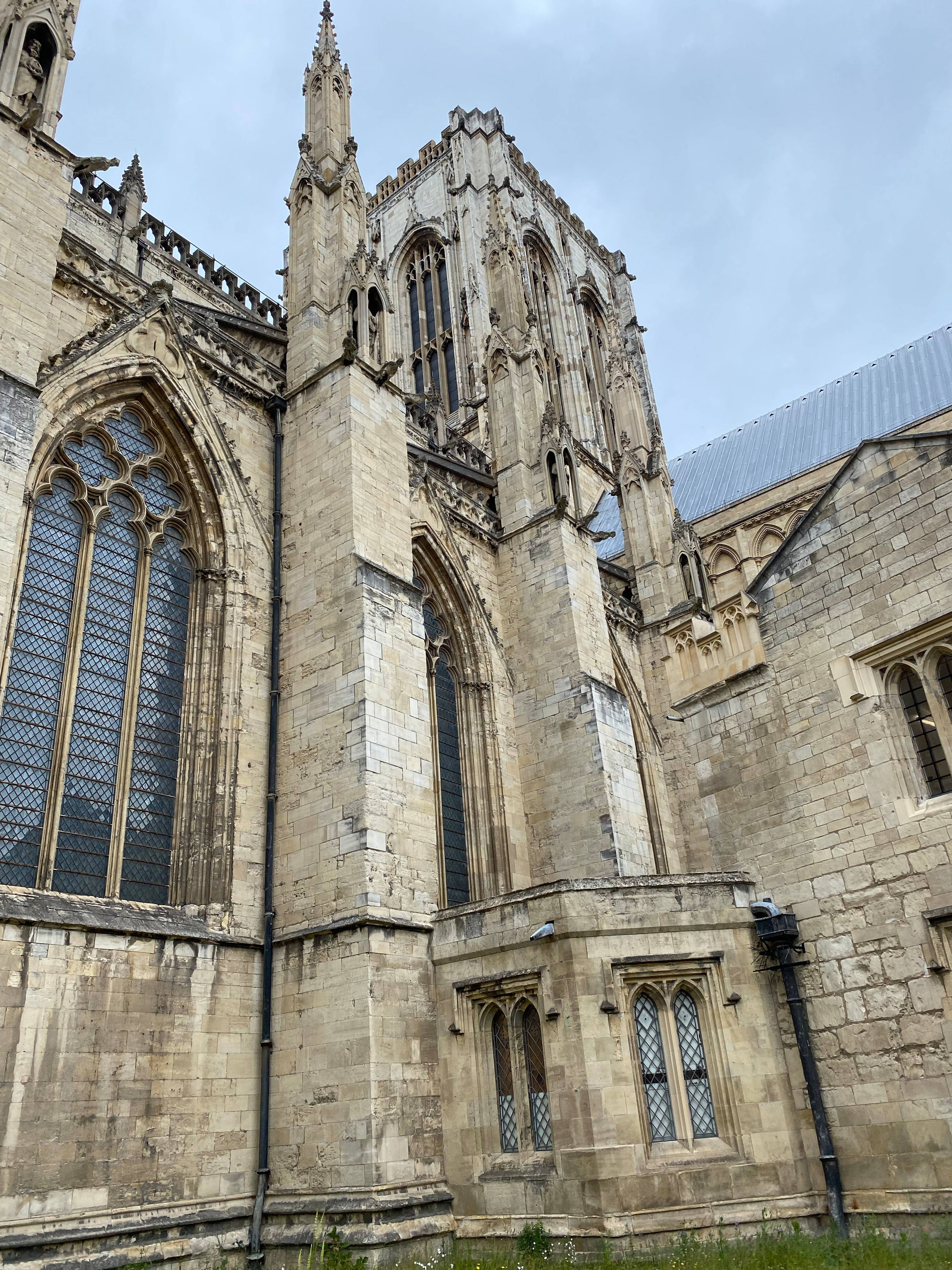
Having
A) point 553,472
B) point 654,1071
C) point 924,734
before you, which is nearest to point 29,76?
point 553,472

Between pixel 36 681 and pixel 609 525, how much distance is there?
24567 mm

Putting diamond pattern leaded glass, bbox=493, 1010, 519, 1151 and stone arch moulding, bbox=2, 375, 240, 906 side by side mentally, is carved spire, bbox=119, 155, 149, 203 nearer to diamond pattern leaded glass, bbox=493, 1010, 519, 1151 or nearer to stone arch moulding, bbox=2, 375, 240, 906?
stone arch moulding, bbox=2, 375, 240, 906

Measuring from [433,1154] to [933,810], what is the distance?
614 cm

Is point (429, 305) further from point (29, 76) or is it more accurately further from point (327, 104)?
point (29, 76)

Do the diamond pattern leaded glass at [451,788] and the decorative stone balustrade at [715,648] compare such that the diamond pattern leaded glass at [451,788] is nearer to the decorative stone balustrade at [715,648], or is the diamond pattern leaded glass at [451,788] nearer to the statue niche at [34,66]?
the decorative stone balustrade at [715,648]

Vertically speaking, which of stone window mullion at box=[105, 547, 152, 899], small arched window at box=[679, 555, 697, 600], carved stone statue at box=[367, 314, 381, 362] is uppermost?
carved stone statue at box=[367, 314, 381, 362]

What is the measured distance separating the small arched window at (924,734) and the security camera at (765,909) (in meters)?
1.85

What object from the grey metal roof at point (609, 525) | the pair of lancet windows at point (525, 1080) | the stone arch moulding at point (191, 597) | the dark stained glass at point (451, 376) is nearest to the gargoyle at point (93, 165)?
the stone arch moulding at point (191, 597)

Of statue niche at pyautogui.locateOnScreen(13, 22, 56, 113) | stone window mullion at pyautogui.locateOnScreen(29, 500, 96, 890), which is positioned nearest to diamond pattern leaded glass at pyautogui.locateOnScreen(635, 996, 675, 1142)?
stone window mullion at pyautogui.locateOnScreen(29, 500, 96, 890)

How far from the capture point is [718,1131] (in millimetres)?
9023

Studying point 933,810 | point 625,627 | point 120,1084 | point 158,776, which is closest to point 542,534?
point 625,627

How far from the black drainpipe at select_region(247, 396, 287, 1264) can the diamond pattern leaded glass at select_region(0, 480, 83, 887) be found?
266 cm

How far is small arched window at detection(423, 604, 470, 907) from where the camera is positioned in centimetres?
1469

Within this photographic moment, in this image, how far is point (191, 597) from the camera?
41.4ft
